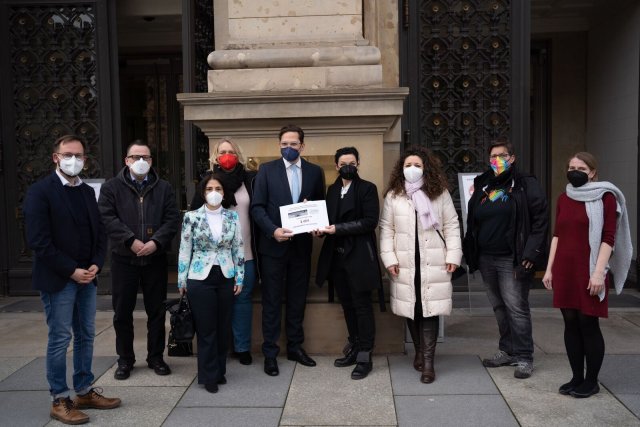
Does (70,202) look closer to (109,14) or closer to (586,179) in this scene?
(586,179)

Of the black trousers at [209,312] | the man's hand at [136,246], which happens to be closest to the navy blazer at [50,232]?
the man's hand at [136,246]

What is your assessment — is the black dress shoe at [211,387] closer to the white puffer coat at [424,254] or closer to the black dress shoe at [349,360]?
the black dress shoe at [349,360]

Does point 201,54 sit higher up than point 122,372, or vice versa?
point 201,54

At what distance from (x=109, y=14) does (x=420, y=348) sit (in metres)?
6.30

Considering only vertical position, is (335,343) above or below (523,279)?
below

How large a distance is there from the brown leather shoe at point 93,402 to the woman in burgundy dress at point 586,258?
10.9ft

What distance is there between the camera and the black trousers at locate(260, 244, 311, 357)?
212 inches

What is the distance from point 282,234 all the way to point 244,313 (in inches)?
35.1

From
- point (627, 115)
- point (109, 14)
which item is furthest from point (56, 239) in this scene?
point (627, 115)

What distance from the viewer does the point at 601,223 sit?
4.52 metres

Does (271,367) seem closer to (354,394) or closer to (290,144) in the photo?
(354,394)

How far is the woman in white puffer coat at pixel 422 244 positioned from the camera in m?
5.11

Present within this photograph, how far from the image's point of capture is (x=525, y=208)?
5105 mm

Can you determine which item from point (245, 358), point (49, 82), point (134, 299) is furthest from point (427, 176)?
point (49, 82)
